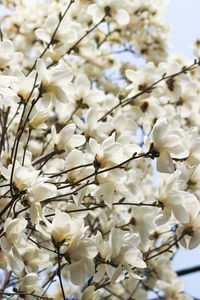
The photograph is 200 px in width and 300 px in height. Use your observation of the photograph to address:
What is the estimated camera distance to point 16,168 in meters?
0.82

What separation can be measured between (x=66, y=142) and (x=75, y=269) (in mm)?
290

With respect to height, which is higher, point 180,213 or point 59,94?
point 59,94

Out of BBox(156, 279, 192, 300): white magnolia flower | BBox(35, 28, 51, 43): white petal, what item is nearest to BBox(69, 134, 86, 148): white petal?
BBox(35, 28, 51, 43): white petal

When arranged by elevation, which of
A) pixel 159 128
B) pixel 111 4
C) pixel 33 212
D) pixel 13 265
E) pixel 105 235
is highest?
pixel 111 4

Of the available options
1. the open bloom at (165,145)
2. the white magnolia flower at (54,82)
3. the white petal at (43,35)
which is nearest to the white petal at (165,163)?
the open bloom at (165,145)

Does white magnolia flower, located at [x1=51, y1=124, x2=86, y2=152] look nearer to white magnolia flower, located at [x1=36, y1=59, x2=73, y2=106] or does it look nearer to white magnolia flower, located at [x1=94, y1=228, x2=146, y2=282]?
white magnolia flower, located at [x1=36, y1=59, x2=73, y2=106]

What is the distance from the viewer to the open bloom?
0.84 metres

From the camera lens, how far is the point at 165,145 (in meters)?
0.85

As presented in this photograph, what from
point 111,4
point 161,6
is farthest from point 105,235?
point 161,6

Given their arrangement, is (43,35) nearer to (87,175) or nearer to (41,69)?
(41,69)

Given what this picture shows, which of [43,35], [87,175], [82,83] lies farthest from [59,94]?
[43,35]

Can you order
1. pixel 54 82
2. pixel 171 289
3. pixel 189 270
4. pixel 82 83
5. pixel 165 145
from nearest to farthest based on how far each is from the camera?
pixel 165 145 < pixel 54 82 < pixel 82 83 < pixel 171 289 < pixel 189 270

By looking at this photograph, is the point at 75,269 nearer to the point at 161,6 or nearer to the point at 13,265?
the point at 13,265

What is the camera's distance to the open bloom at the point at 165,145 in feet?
2.76
